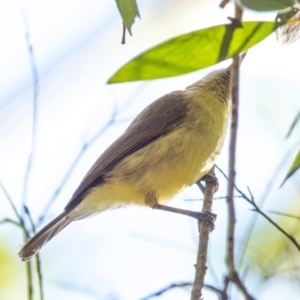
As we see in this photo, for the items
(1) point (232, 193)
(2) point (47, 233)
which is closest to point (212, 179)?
(2) point (47, 233)

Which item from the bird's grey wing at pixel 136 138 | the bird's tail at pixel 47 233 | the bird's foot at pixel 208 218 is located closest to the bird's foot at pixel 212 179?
the bird's foot at pixel 208 218

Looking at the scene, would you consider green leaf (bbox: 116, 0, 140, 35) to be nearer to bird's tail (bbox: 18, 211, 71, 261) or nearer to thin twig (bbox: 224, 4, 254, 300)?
thin twig (bbox: 224, 4, 254, 300)

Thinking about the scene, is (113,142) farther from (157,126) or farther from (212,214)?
(212,214)

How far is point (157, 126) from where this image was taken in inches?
155

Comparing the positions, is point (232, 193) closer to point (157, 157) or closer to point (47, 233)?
point (157, 157)

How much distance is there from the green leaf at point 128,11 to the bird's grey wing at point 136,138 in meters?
2.48

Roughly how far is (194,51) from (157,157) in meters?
2.39

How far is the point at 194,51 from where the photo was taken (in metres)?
1.42

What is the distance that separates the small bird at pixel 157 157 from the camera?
12.1ft

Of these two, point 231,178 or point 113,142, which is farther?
point 113,142

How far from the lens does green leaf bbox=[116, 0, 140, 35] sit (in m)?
1.38

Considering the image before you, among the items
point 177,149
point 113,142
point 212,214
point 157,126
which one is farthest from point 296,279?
point 113,142

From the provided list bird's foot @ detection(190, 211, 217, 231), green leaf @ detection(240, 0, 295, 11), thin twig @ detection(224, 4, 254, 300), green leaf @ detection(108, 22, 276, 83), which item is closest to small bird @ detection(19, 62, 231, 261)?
bird's foot @ detection(190, 211, 217, 231)

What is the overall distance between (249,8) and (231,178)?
1.06m
